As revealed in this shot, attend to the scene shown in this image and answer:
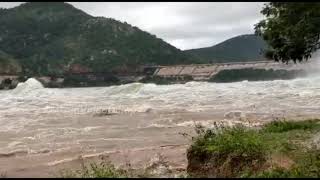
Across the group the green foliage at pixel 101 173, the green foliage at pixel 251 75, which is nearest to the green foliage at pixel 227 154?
the green foliage at pixel 101 173

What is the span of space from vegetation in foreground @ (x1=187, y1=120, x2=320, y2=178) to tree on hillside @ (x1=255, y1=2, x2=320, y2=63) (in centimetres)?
149

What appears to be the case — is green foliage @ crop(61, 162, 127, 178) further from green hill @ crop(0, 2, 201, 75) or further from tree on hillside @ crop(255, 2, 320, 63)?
green hill @ crop(0, 2, 201, 75)

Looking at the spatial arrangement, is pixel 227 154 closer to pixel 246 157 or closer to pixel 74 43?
pixel 246 157

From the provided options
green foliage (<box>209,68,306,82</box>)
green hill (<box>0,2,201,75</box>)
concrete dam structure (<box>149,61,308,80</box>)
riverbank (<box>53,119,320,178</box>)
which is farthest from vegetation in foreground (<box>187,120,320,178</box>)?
green hill (<box>0,2,201,75</box>)

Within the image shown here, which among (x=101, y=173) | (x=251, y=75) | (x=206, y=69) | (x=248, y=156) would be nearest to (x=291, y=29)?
(x=248, y=156)

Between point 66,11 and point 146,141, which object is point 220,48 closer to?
point 66,11

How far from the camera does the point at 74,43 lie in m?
136

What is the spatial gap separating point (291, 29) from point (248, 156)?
2.37m

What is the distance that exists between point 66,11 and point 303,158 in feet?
Answer: 479

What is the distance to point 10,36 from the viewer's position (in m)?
130

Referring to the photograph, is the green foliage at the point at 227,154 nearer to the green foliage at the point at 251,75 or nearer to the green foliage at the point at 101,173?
the green foliage at the point at 101,173

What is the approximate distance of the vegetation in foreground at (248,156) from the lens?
7180 mm

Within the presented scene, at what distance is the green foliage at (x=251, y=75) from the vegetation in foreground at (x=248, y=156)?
73990mm

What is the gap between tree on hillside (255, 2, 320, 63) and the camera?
8508 mm
